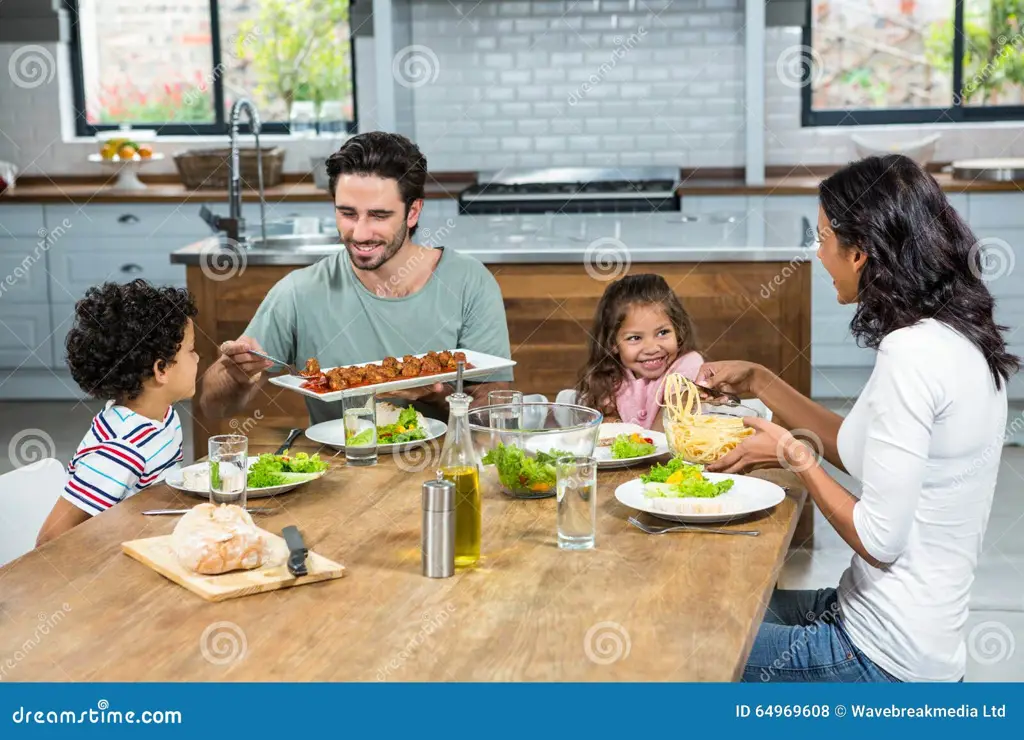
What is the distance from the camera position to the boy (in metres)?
2.32

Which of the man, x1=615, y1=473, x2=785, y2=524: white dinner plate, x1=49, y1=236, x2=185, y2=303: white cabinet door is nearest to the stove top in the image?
x1=49, y1=236, x2=185, y2=303: white cabinet door

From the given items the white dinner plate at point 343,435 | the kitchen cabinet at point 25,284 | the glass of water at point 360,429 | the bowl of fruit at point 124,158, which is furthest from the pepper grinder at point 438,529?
the bowl of fruit at point 124,158

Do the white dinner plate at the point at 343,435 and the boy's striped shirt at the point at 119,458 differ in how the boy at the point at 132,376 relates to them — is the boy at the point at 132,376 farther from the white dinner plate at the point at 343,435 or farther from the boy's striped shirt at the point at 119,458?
the white dinner plate at the point at 343,435

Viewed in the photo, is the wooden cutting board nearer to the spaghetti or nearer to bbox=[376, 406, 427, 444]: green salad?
bbox=[376, 406, 427, 444]: green salad

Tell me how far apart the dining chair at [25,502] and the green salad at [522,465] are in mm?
853

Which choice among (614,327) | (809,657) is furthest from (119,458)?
(809,657)

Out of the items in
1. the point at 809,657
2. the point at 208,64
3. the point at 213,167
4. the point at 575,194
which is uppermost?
the point at 208,64

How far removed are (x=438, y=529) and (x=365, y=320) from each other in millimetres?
1300

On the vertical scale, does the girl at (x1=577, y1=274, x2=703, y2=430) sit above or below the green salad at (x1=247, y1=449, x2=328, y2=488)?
above

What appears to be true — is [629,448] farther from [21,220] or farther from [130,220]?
[21,220]

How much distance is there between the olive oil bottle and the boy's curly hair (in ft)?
2.80

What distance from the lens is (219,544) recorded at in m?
1.75
